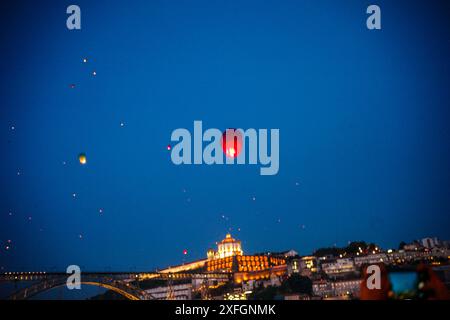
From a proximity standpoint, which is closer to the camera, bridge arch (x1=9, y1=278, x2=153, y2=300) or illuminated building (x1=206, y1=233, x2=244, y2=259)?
bridge arch (x1=9, y1=278, x2=153, y2=300)

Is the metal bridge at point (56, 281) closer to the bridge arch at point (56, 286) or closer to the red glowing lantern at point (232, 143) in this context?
the bridge arch at point (56, 286)

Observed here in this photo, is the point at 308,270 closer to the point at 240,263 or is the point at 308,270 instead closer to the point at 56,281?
the point at 240,263

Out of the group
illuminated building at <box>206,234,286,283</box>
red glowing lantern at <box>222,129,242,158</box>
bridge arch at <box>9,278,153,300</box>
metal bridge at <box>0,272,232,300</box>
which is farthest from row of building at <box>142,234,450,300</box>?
red glowing lantern at <box>222,129,242,158</box>

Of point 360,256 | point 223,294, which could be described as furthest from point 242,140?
point 360,256

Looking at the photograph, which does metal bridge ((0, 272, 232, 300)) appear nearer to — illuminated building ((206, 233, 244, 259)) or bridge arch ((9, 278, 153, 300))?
bridge arch ((9, 278, 153, 300))

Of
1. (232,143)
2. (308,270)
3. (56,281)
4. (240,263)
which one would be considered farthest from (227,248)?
(232,143)

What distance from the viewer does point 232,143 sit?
53.1 ft

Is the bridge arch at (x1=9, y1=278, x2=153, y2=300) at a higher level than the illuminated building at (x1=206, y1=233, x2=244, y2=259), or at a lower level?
lower

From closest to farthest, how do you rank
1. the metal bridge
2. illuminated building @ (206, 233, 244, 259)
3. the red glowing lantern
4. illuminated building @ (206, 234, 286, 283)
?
the red glowing lantern → the metal bridge → illuminated building @ (206, 234, 286, 283) → illuminated building @ (206, 233, 244, 259)

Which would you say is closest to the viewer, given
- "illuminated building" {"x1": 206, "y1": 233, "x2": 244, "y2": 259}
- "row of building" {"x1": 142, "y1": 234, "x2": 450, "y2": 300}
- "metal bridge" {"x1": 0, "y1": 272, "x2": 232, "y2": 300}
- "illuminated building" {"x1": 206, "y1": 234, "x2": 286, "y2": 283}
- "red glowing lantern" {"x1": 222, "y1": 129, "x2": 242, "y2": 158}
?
"red glowing lantern" {"x1": 222, "y1": 129, "x2": 242, "y2": 158}

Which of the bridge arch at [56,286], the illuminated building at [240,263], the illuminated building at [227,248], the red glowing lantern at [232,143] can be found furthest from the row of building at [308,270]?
the red glowing lantern at [232,143]

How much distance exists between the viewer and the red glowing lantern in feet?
52.9
